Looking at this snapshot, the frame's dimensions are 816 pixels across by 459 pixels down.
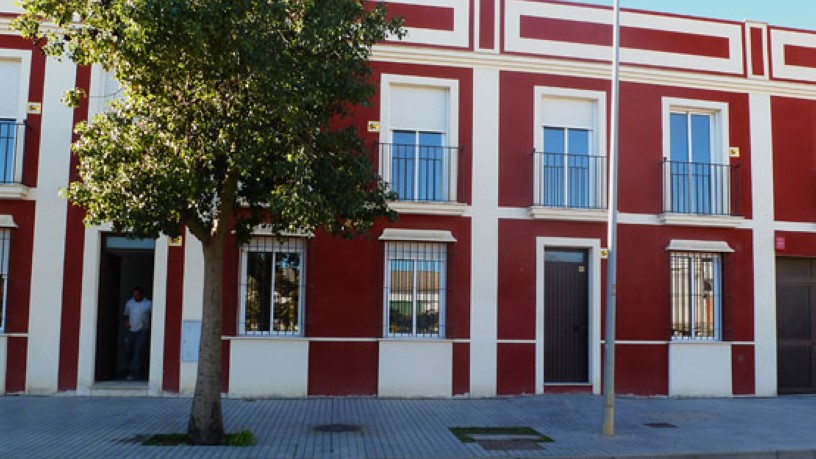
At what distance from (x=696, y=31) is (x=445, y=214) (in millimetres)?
6223

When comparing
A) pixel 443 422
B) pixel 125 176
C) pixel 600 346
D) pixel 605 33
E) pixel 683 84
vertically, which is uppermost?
pixel 605 33

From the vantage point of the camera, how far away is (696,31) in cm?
1354

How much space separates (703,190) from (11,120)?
12.5 meters

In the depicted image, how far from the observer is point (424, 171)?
12500mm

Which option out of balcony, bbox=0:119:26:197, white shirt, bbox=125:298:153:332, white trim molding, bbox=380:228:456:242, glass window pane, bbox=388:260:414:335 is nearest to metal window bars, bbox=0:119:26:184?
balcony, bbox=0:119:26:197

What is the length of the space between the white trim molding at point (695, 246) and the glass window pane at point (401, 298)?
4852 mm

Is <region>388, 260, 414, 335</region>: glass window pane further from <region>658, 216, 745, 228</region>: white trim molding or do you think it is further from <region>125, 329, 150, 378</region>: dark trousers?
<region>658, 216, 745, 228</region>: white trim molding

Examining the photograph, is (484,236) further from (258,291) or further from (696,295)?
(696,295)

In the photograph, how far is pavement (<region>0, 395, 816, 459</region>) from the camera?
8.24 meters

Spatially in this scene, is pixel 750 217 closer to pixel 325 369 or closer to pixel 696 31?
pixel 696 31

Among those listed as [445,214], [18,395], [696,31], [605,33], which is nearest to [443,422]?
[445,214]

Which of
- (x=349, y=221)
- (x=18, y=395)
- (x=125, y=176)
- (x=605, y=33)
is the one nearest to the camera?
(x=125, y=176)

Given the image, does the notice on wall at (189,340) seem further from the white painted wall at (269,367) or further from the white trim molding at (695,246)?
the white trim molding at (695,246)

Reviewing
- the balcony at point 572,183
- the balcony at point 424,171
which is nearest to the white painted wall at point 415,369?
the balcony at point 424,171
